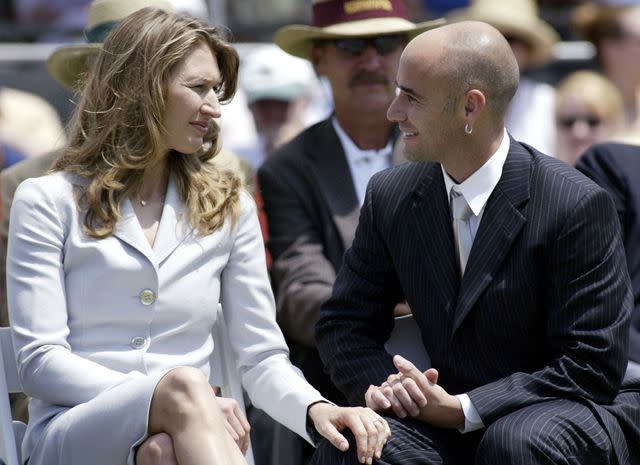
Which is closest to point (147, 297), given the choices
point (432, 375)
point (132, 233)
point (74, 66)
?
point (132, 233)

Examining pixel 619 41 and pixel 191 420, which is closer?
pixel 191 420

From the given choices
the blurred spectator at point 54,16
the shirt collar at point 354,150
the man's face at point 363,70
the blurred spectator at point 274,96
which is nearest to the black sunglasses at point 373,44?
the man's face at point 363,70

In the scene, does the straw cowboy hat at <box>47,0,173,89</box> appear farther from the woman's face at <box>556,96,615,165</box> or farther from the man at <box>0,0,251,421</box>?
the woman's face at <box>556,96,615,165</box>

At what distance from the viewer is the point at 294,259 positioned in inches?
191

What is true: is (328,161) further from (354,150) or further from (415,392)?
(415,392)

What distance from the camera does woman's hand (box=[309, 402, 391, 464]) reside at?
11.3ft

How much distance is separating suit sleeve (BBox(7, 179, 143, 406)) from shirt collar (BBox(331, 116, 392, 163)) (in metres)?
1.57

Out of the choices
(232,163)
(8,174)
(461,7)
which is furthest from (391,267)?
(461,7)

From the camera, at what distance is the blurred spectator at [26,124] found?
679cm

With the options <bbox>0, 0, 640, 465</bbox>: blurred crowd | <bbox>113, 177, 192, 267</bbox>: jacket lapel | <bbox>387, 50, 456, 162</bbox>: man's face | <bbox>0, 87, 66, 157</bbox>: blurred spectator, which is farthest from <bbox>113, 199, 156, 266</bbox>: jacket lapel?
<bbox>0, 87, 66, 157</bbox>: blurred spectator

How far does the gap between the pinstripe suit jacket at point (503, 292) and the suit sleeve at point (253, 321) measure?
158mm

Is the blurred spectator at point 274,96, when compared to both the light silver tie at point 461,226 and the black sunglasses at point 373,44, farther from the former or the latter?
the light silver tie at point 461,226

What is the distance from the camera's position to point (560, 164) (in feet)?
12.4

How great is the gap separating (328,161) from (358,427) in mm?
1716
